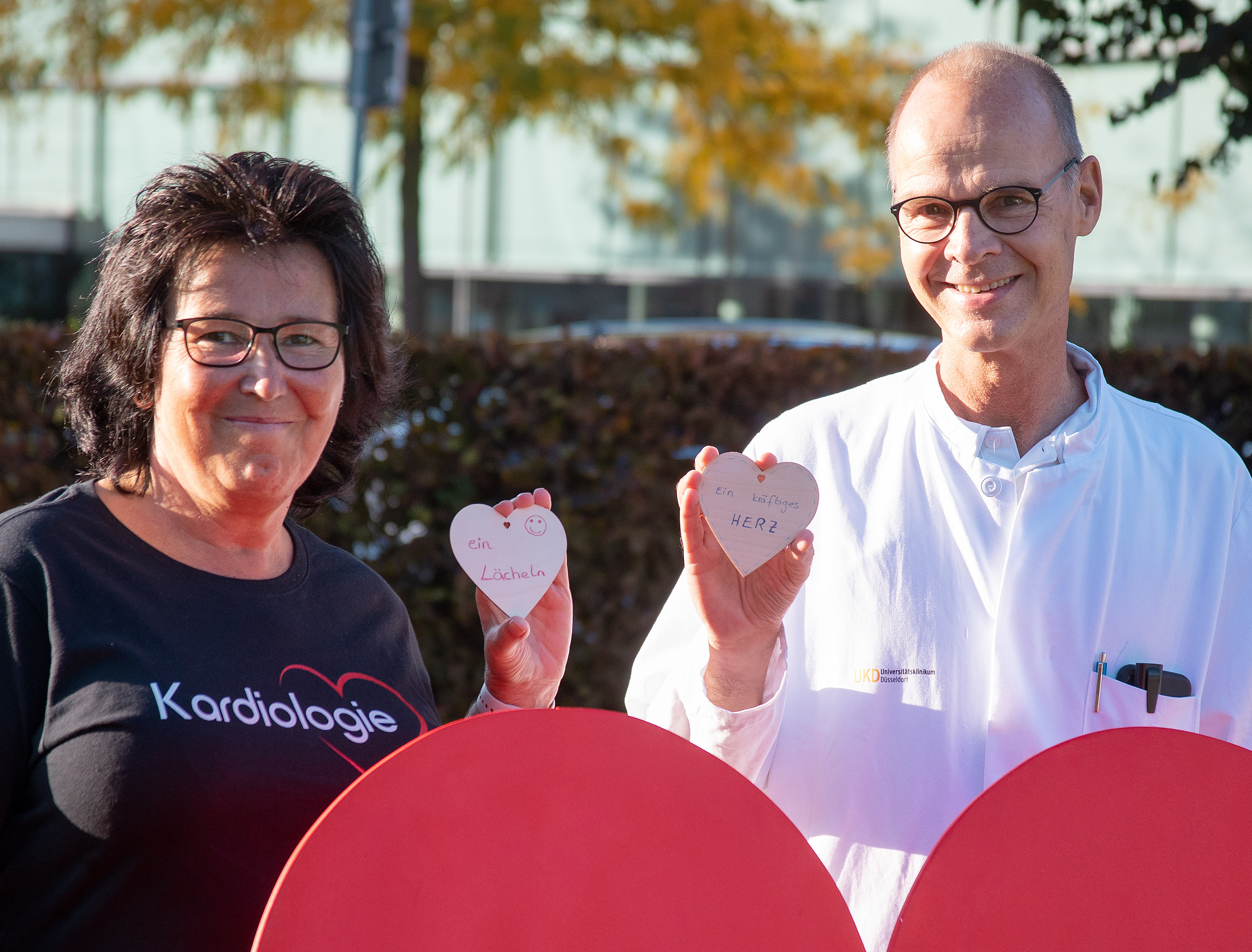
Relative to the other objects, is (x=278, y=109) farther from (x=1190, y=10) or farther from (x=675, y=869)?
(x=675, y=869)

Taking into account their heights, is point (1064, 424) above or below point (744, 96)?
below

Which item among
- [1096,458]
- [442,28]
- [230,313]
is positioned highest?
[442,28]

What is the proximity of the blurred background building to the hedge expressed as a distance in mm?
5450

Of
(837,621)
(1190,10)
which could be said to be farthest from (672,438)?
(837,621)

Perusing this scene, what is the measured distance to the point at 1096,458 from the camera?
1.91m

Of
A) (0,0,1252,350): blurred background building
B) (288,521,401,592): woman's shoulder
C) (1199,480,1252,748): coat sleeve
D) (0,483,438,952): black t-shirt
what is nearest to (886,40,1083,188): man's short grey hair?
(1199,480,1252,748): coat sleeve

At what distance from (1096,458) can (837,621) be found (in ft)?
1.53

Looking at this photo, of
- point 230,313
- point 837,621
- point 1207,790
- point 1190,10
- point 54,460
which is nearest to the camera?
point 1207,790

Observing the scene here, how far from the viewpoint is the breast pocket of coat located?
1.76 m

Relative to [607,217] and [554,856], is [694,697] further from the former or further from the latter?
[607,217]

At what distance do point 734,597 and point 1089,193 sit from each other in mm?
876

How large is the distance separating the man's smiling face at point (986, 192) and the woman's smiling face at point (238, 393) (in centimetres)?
92

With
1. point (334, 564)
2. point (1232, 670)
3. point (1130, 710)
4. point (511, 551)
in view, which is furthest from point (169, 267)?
point (1232, 670)

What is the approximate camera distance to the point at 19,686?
60.1 inches
